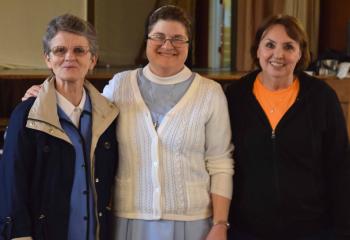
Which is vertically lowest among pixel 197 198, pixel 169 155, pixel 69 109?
pixel 197 198

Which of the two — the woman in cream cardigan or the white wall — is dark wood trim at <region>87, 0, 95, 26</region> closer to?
the white wall

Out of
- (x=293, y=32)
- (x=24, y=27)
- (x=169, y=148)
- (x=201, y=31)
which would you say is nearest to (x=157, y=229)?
(x=169, y=148)

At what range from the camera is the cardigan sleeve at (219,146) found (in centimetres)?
172

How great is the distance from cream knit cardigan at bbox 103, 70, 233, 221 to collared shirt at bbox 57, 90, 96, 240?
0.13 meters

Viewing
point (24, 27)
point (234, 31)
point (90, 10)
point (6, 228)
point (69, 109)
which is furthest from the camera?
point (234, 31)

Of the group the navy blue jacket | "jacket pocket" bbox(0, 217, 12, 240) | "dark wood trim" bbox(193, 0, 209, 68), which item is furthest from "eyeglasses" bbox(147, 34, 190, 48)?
"dark wood trim" bbox(193, 0, 209, 68)

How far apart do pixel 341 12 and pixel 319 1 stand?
0.76 ft

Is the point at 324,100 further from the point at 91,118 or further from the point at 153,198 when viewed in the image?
the point at 91,118

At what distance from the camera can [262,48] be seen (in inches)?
72.0

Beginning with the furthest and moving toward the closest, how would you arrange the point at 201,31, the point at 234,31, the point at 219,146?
the point at 201,31
the point at 234,31
the point at 219,146

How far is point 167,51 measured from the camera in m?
1.67

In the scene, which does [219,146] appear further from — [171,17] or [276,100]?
[171,17]

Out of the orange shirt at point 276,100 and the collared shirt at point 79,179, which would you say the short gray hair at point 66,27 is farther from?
the orange shirt at point 276,100

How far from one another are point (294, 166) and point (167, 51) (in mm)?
586
